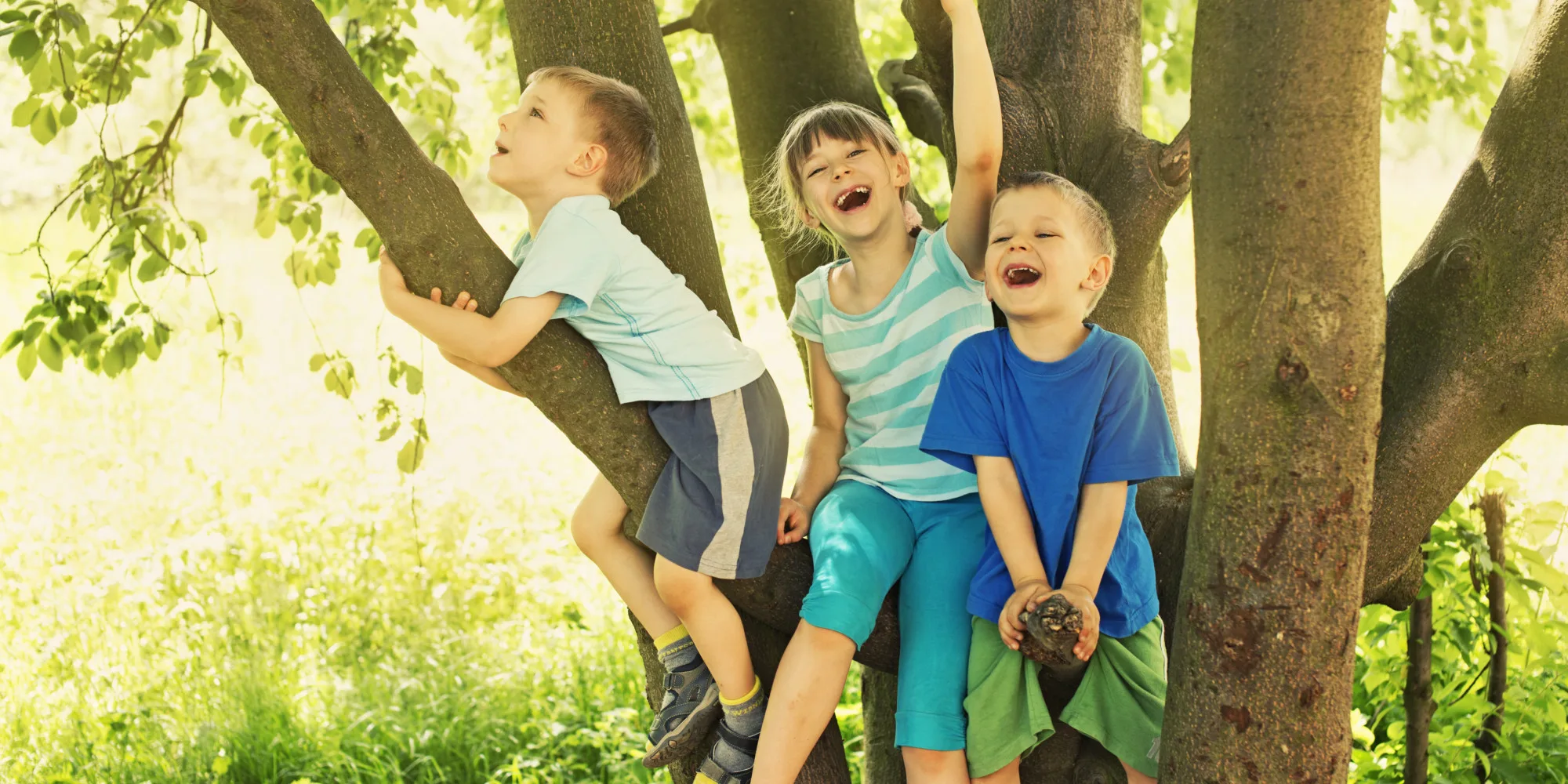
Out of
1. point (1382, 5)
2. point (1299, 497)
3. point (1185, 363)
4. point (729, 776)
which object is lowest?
point (729, 776)

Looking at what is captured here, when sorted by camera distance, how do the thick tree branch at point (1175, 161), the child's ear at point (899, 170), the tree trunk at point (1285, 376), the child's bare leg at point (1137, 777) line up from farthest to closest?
the child's ear at point (899, 170), the thick tree branch at point (1175, 161), the child's bare leg at point (1137, 777), the tree trunk at point (1285, 376)

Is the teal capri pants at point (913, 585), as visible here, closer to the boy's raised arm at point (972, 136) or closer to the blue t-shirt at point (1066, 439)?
the blue t-shirt at point (1066, 439)

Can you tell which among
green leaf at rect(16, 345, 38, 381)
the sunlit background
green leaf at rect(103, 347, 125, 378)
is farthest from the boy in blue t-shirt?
green leaf at rect(16, 345, 38, 381)

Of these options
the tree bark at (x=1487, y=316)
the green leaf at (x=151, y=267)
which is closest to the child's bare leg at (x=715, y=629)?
the tree bark at (x=1487, y=316)

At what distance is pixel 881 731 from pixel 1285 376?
4.62ft

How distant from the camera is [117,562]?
4.90 meters

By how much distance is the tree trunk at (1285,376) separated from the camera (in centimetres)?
149

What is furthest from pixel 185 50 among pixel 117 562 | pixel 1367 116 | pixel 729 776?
pixel 1367 116

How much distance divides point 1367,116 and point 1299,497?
0.50m

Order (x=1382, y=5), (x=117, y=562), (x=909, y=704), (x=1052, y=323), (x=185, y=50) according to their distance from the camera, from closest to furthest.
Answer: (x=1382, y=5), (x=909, y=704), (x=1052, y=323), (x=117, y=562), (x=185, y=50)

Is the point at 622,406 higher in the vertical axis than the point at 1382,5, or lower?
lower

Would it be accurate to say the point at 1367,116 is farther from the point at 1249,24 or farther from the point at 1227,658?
the point at 1227,658

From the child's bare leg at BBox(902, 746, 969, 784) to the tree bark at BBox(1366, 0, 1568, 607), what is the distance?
0.81 metres

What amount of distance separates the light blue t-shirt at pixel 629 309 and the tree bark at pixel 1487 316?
3.67 feet
